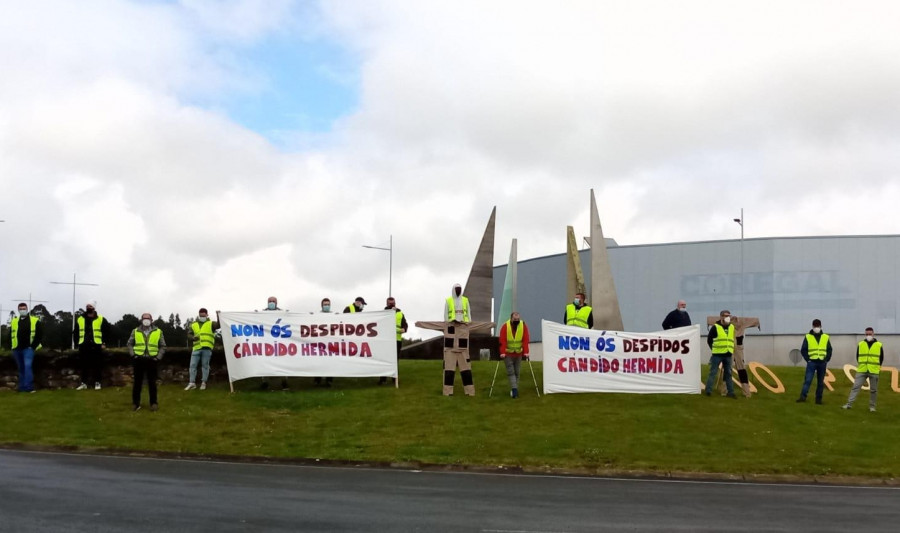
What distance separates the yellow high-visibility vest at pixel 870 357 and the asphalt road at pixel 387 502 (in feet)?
26.1

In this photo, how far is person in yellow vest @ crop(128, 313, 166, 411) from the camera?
840 inches

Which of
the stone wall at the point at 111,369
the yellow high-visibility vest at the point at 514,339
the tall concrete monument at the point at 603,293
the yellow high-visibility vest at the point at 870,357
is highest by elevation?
the tall concrete monument at the point at 603,293

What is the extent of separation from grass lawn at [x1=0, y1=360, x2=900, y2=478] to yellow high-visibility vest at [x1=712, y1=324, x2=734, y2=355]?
1.13 meters

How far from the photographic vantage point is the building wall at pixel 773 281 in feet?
→ 200

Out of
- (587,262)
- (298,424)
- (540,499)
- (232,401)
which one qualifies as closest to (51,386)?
(232,401)

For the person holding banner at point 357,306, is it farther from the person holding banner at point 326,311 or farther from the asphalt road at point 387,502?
the asphalt road at point 387,502

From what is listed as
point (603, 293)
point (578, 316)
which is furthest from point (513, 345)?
point (603, 293)

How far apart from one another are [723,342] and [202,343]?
12.5 meters

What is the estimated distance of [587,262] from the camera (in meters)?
66.2

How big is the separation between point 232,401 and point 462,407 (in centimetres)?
533

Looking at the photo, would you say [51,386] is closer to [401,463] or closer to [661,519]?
[401,463]

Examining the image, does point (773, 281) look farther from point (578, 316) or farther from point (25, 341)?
point (25, 341)

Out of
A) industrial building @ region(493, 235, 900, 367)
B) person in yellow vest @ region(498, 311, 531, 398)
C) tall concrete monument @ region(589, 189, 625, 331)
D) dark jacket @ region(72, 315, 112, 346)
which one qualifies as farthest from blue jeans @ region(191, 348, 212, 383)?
industrial building @ region(493, 235, 900, 367)

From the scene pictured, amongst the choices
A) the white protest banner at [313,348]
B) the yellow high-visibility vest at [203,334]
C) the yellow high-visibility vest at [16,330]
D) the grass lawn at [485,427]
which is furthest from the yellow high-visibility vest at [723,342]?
the yellow high-visibility vest at [16,330]
